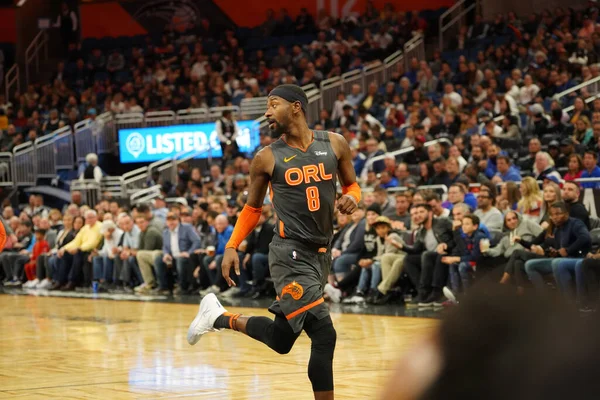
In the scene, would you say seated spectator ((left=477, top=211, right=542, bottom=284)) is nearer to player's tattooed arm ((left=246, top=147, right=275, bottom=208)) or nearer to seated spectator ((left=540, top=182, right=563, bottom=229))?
seated spectator ((left=540, top=182, right=563, bottom=229))

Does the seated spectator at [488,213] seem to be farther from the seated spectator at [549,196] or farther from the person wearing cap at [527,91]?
the person wearing cap at [527,91]

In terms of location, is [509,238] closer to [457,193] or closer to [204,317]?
[457,193]

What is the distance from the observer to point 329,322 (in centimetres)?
525

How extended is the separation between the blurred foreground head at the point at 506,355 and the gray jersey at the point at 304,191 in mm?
4550

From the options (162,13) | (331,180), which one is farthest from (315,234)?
(162,13)

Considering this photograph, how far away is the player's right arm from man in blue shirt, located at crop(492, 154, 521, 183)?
845 cm

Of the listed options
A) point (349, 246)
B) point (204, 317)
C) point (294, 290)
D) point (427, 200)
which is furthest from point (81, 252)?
point (294, 290)

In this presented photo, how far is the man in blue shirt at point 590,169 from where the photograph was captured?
1274 centimetres

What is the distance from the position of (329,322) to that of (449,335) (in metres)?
4.47

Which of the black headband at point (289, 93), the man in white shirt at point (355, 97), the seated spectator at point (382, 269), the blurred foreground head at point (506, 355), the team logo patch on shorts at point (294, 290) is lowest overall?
the seated spectator at point (382, 269)

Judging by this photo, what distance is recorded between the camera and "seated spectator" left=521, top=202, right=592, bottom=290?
34.1 feet

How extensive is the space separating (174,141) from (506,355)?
2273cm

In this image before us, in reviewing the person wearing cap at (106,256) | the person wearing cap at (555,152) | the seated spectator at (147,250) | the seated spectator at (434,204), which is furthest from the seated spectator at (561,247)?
the person wearing cap at (106,256)

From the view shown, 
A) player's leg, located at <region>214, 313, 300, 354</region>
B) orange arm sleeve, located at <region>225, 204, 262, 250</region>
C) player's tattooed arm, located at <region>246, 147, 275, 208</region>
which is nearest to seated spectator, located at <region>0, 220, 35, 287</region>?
player's leg, located at <region>214, 313, 300, 354</region>
